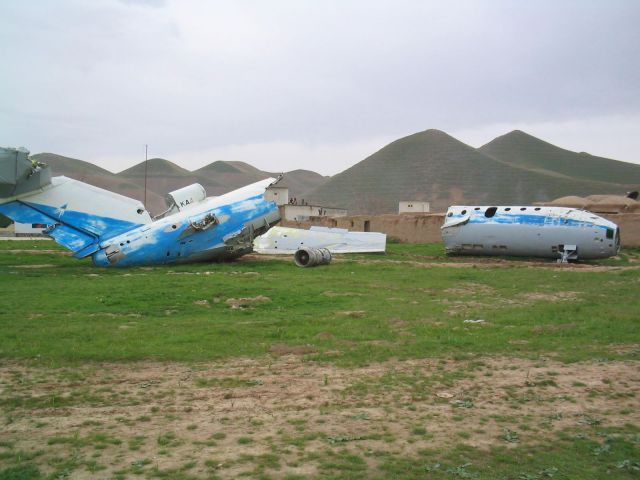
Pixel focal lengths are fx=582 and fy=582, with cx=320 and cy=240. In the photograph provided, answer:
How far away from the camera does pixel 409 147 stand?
160 m

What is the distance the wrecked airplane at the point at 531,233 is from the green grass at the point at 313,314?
4973 mm

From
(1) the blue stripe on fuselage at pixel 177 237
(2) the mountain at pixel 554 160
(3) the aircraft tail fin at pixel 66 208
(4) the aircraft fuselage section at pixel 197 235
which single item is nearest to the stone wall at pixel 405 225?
(4) the aircraft fuselage section at pixel 197 235

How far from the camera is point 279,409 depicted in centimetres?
808

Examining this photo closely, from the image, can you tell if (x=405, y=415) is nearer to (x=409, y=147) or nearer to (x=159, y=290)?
(x=159, y=290)

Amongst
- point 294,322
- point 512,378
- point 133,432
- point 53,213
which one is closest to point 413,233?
point 53,213

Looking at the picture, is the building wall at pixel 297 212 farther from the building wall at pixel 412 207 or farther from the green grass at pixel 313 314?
the green grass at pixel 313 314

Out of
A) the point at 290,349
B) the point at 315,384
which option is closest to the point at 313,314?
the point at 290,349

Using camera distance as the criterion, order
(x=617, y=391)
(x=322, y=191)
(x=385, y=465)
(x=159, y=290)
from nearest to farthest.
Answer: (x=385, y=465) < (x=617, y=391) < (x=159, y=290) < (x=322, y=191)

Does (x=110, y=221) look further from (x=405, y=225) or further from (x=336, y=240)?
(x=405, y=225)

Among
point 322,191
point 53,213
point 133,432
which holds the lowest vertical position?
point 133,432

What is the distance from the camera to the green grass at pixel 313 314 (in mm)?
A: 11461

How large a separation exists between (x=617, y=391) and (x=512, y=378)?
5.08 feet

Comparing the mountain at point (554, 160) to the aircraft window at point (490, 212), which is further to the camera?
the mountain at point (554, 160)

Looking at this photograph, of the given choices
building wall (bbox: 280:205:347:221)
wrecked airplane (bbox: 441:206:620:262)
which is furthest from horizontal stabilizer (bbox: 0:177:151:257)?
building wall (bbox: 280:205:347:221)
